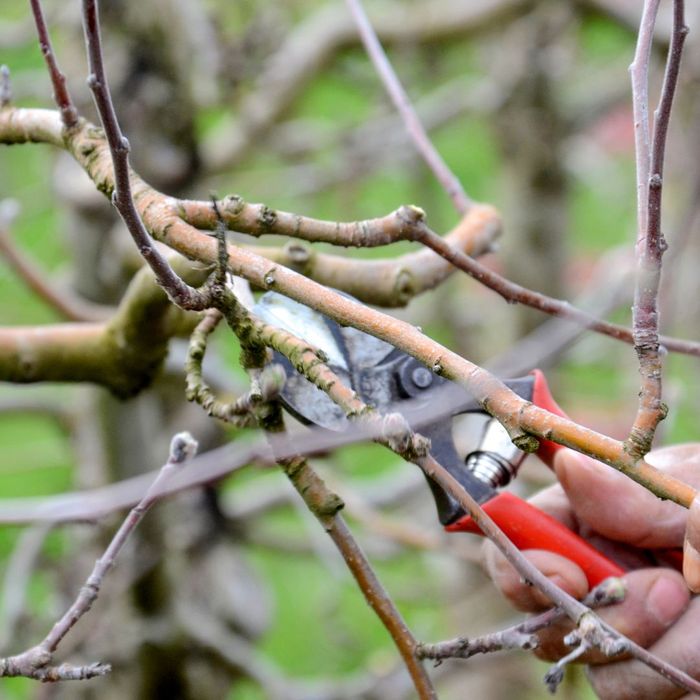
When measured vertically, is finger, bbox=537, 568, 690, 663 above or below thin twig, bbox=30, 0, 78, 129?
below

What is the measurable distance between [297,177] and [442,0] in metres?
0.74

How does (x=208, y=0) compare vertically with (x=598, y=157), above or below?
above

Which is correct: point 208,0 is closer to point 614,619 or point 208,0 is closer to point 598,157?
point 614,619

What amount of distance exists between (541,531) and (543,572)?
5cm

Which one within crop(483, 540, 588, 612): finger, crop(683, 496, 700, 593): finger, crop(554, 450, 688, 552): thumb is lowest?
crop(483, 540, 588, 612): finger

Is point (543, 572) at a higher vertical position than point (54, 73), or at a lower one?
lower

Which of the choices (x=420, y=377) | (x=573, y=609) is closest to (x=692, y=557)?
(x=573, y=609)

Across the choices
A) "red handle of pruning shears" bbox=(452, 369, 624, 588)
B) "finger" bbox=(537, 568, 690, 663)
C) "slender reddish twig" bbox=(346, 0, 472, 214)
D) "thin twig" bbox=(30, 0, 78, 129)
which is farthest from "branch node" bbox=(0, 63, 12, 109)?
"finger" bbox=(537, 568, 690, 663)

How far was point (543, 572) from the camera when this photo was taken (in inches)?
41.5

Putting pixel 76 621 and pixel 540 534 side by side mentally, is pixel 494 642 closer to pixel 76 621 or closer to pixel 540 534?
pixel 540 534

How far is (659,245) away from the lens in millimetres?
748

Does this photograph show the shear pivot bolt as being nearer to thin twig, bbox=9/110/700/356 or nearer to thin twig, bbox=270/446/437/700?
thin twig, bbox=9/110/700/356

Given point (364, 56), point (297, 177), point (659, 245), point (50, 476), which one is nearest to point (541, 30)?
point (364, 56)

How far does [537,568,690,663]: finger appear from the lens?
1.05 meters
